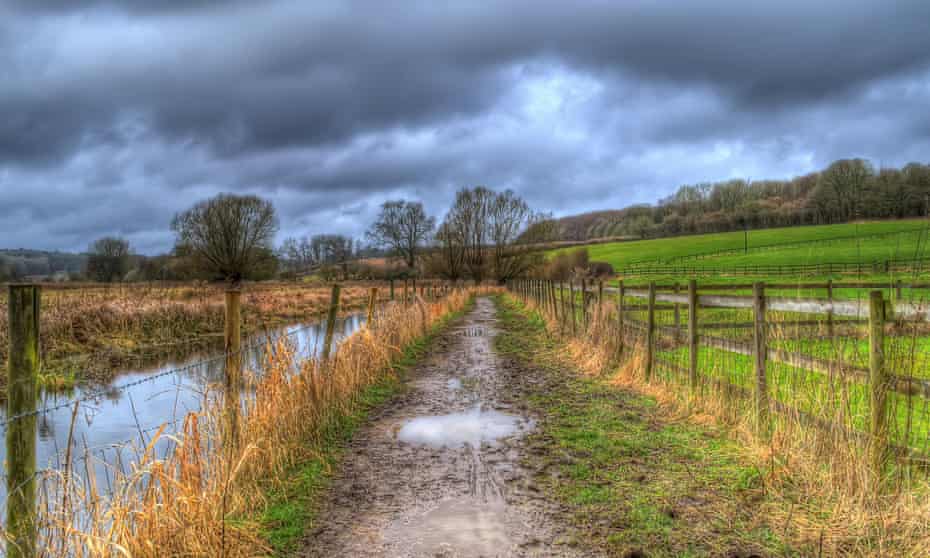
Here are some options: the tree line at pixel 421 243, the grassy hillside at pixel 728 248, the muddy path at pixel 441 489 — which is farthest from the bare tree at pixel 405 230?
the muddy path at pixel 441 489

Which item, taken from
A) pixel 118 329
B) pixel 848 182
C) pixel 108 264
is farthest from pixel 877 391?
pixel 108 264

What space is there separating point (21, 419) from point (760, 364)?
19.1 ft

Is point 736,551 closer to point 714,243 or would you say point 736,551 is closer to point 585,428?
point 585,428

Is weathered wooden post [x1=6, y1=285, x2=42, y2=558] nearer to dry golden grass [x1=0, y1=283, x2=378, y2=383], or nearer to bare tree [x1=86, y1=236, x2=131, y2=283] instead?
dry golden grass [x1=0, y1=283, x2=378, y2=383]

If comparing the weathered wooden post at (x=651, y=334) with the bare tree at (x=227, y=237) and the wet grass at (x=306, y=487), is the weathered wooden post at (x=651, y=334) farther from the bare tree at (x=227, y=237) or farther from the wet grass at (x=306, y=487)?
the bare tree at (x=227, y=237)

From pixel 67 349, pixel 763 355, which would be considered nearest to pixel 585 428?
pixel 763 355

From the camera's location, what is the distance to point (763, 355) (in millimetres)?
5906

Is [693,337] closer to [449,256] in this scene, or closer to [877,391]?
[877,391]

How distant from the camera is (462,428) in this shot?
24.6ft

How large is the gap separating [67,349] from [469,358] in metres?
12.4

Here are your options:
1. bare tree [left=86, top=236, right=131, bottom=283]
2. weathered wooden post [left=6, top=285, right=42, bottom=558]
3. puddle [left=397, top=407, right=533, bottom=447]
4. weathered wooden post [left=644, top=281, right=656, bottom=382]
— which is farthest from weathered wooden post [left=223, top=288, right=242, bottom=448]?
bare tree [left=86, top=236, right=131, bottom=283]

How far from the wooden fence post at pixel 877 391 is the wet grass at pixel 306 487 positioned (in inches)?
156

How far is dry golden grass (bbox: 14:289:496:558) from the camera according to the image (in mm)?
3318

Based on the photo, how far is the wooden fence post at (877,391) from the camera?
408cm
